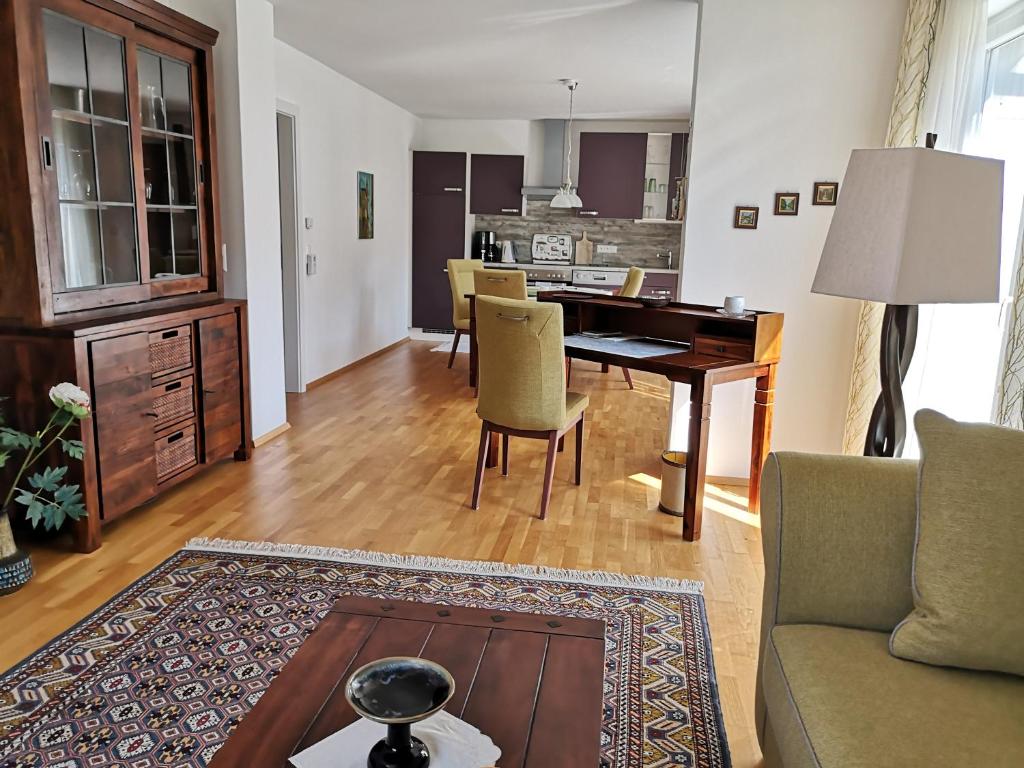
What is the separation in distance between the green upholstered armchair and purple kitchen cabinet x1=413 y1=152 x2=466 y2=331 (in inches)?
266

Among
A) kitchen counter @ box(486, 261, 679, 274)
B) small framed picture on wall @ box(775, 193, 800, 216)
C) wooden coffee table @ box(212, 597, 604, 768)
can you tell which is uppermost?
small framed picture on wall @ box(775, 193, 800, 216)

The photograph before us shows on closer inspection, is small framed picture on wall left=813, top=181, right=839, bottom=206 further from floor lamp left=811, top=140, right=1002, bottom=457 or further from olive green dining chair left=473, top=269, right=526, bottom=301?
olive green dining chair left=473, top=269, right=526, bottom=301

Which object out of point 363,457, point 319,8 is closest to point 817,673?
point 363,457

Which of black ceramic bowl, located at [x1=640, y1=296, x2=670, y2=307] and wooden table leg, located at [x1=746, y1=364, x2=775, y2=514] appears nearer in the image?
wooden table leg, located at [x1=746, y1=364, x2=775, y2=514]

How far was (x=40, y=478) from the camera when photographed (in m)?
2.70

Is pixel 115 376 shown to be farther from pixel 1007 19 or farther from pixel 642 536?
pixel 1007 19

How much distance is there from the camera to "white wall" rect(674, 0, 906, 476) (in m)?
3.55

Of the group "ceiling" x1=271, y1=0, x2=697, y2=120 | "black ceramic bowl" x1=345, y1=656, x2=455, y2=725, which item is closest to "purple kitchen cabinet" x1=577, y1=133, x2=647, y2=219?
"ceiling" x1=271, y1=0, x2=697, y2=120

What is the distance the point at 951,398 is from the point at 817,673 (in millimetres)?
1957

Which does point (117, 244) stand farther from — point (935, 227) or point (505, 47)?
point (935, 227)

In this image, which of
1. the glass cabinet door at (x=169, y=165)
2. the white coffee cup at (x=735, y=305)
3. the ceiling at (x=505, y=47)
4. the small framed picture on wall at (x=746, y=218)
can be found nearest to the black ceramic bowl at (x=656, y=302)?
the white coffee cup at (x=735, y=305)

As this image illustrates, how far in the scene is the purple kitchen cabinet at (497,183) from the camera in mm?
8125

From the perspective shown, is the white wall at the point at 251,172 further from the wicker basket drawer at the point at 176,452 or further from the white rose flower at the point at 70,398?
the white rose flower at the point at 70,398

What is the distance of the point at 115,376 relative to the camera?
118 inches
